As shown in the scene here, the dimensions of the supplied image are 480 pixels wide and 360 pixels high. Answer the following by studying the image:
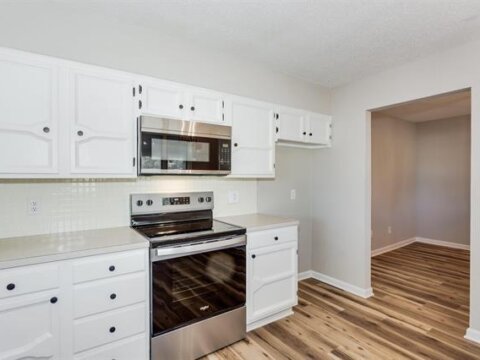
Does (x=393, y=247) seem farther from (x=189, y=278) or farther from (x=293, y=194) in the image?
(x=189, y=278)

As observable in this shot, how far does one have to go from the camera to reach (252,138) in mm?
2723

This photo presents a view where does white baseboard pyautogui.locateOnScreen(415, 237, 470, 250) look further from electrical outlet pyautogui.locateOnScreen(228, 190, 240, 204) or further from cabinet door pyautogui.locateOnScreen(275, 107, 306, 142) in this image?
electrical outlet pyautogui.locateOnScreen(228, 190, 240, 204)

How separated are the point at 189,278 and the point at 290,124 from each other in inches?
77.7

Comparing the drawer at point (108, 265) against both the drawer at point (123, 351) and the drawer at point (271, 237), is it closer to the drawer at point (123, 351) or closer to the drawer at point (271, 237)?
the drawer at point (123, 351)

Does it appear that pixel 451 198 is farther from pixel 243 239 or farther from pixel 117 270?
pixel 117 270

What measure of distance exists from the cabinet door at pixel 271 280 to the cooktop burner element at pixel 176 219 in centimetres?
38

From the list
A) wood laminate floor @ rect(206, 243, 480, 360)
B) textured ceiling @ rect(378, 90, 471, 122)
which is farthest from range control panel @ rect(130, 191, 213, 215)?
textured ceiling @ rect(378, 90, 471, 122)

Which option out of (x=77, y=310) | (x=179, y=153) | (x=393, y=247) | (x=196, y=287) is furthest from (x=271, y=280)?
(x=393, y=247)

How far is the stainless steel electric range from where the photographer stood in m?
1.89

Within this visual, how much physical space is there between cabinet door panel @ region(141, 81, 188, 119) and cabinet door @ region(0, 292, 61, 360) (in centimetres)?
142

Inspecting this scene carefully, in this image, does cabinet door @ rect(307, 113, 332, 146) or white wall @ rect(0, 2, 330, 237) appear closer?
white wall @ rect(0, 2, 330, 237)

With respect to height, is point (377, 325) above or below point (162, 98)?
below

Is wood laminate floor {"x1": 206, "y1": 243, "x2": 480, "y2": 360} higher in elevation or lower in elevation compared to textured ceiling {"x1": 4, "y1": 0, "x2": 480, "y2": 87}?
lower

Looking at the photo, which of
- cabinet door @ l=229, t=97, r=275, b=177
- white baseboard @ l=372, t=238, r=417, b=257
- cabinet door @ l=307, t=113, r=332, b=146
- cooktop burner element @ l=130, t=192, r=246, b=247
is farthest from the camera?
white baseboard @ l=372, t=238, r=417, b=257
